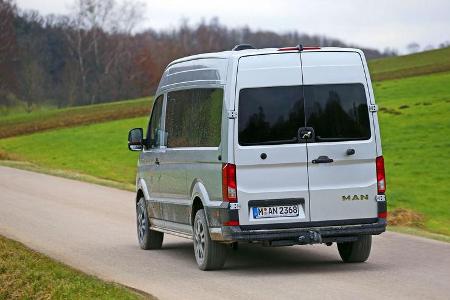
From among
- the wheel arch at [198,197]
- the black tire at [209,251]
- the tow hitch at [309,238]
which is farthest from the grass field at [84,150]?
the tow hitch at [309,238]

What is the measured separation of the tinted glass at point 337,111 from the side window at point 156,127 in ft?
10.7

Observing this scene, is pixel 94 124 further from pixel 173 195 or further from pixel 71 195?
pixel 173 195

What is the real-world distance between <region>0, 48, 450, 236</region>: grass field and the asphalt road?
5469 mm

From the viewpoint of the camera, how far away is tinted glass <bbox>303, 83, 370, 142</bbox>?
13.1m

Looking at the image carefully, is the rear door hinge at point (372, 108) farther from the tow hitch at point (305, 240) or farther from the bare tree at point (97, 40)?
the bare tree at point (97, 40)

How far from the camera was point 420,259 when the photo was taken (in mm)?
13992

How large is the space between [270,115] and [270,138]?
0.93 feet

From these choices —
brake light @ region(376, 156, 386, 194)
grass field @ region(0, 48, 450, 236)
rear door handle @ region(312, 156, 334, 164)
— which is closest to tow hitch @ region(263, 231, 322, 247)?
rear door handle @ region(312, 156, 334, 164)

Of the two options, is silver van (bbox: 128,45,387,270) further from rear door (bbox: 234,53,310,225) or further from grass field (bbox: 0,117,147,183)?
grass field (bbox: 0,117,147,183)

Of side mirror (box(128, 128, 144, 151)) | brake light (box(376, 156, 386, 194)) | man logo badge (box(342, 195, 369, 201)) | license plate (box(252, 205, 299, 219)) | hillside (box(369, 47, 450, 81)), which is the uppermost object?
hillside (box(369, 47, 450, 81))

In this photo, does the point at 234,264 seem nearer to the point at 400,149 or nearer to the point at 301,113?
the point at 301,113

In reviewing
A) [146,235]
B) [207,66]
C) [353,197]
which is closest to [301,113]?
[353,197]

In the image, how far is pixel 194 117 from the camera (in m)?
14.2

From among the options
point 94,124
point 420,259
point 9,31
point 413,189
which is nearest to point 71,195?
point 413,189
